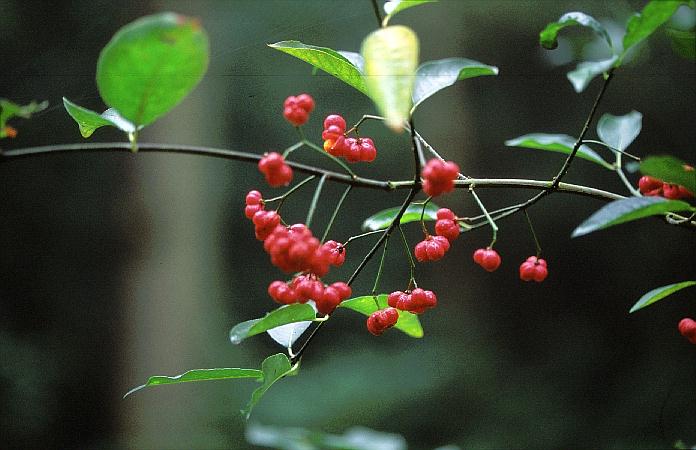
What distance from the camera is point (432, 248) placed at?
646 millimetres

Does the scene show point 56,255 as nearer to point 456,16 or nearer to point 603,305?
point 456,16

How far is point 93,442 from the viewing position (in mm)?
2352

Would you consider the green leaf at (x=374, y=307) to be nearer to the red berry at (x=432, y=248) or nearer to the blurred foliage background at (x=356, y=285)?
the red berry at (x=432, y=248)

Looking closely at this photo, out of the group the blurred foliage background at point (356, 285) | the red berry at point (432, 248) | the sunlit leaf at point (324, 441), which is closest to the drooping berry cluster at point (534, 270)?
the red berry at point (432, 248)

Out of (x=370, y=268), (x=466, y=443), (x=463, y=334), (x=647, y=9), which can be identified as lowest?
(x=466, y=443)

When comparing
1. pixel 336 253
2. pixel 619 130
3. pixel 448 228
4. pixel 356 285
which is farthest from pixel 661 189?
pixel 356 285

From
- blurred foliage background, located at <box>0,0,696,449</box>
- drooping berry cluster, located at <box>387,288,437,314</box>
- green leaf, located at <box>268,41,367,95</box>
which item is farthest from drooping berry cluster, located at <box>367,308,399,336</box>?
blurred foliage background, located at <box>0,0,696,449</box>

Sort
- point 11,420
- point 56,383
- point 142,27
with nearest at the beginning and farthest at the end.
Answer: point 142,27 → point 11,420 → point 56,383

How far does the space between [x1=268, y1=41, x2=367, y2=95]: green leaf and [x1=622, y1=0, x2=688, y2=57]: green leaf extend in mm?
221

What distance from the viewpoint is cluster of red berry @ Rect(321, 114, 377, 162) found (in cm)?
67

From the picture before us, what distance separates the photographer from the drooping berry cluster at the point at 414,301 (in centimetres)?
66

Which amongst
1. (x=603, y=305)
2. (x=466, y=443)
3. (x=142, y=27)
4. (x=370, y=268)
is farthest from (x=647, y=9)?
(x=603, y=305)

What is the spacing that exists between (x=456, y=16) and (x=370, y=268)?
3.35ft

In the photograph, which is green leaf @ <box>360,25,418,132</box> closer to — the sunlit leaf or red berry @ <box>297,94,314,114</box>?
red berry @ <box>297,94,314,114</box>
